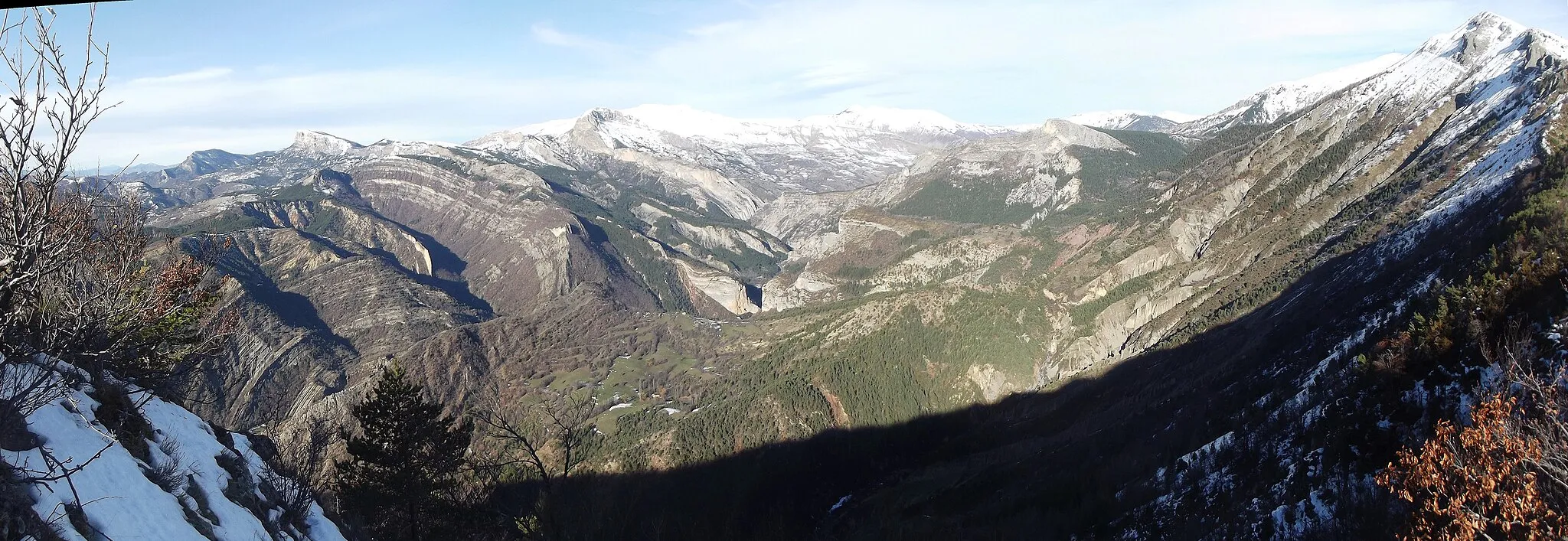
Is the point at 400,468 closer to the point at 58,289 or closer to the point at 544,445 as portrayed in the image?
the point at 58,289

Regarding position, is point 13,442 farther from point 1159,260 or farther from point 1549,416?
point 1159,260

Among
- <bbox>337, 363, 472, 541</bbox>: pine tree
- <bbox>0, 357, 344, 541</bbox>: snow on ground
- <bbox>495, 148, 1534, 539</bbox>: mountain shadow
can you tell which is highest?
<bbox>0, 357, 344, 541</bbox>: snow on ground

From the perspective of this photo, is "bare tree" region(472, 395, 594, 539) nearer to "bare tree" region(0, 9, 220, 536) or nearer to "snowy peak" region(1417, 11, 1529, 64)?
"bare tree" region(0, 9, 220, 536)

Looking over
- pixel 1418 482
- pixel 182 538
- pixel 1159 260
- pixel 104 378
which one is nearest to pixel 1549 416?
pixel 1418 482

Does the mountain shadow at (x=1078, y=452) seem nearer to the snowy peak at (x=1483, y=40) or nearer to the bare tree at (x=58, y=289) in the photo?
the bare tree at (x=58, y=289)

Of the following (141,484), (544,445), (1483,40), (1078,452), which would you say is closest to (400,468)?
(141,484)

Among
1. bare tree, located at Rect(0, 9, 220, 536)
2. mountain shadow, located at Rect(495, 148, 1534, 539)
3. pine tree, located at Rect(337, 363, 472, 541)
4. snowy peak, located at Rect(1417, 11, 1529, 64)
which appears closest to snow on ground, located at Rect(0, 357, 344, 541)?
bare tree, located at Rect(0, 9, 220, 536)
